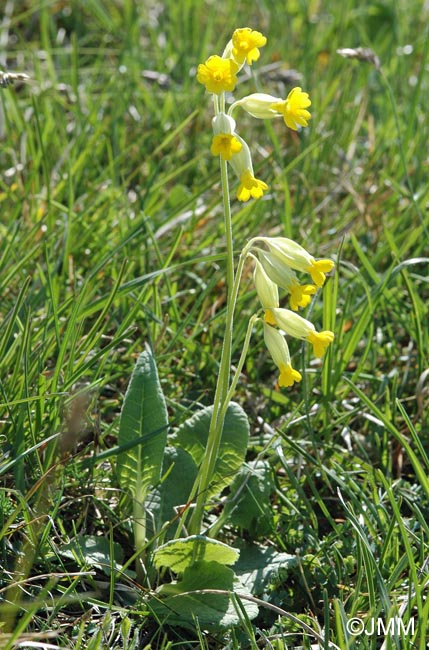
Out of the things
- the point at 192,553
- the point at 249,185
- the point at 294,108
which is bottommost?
the point at 192,553

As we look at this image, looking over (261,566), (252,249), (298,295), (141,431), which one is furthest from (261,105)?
(261,566)

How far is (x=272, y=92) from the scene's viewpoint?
157 inches

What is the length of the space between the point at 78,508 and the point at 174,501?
9.7 inches

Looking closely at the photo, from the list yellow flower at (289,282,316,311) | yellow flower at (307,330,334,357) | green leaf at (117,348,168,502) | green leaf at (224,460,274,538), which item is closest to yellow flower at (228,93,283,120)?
yellow flower at (289,282,316,311)

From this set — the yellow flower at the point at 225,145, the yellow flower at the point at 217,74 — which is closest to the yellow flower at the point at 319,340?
the yellow flower at the point at 225,145

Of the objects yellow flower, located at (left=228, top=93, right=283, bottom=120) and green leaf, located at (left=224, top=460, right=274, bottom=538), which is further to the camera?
green leaf, located at (left=224, top=460, right=274, bottom=538)

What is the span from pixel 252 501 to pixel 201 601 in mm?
305

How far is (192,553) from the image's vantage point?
1860 mm

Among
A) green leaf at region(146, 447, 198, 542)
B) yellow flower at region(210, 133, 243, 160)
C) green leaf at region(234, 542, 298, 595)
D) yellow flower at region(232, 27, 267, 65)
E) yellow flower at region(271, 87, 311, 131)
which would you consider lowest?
green leaf at region(234, 542, 298, 595)

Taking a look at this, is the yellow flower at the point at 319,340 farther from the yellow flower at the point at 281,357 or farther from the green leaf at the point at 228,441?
the green leaf at the point at 228,441

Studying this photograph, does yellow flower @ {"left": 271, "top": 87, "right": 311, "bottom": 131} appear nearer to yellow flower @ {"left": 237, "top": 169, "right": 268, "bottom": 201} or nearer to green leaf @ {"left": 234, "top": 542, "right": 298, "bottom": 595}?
yellow flower @ {"left": 237, "top": 169, "right": 268, "bottom": 201}

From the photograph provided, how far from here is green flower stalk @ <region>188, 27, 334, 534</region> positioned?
1.66 m

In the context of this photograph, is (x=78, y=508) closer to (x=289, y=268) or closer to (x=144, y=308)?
(x=144, y=308)

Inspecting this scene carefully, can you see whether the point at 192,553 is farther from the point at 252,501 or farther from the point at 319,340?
the point at 319,340
